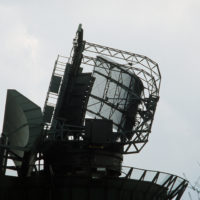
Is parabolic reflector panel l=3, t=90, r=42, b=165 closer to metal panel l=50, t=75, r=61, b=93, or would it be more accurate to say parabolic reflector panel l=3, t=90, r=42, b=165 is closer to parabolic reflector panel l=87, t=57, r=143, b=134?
metal panel l=50, t=75, r=61, b=93

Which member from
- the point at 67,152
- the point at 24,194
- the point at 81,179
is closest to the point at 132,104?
the point at 67,152

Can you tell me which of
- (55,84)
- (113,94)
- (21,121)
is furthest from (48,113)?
(21,121)

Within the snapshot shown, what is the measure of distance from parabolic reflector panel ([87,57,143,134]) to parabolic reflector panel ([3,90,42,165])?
7913 millimetres

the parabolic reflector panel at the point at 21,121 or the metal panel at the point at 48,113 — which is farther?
the metal panel at the point at 48,113

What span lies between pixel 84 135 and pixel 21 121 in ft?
22.5

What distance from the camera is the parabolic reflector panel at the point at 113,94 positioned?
42.6m

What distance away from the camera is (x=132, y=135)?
42781 mm

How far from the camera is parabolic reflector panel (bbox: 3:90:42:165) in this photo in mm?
34750

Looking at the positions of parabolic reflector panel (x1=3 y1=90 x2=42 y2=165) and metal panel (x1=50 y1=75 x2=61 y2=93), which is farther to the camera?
metal panel (x1=50 y1=75 x2=61 y2=93)

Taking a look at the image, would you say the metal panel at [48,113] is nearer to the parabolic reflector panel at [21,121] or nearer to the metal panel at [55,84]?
the metal panel at [55,84]

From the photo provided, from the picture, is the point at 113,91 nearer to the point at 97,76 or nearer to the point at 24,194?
the point at 97,76

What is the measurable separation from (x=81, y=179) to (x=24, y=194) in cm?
440

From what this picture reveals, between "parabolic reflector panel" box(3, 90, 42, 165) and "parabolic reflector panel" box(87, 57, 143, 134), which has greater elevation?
"parabolic reflector panel" box(87, 57, 143, 134)

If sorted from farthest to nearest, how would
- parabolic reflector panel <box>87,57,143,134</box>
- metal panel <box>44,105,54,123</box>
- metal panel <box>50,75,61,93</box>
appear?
parabolic reflector panel <box>87,57,143,134</box>
metal panel <box>50,75,61,93</box>
metal panel <box>44,105,54,123</box>
